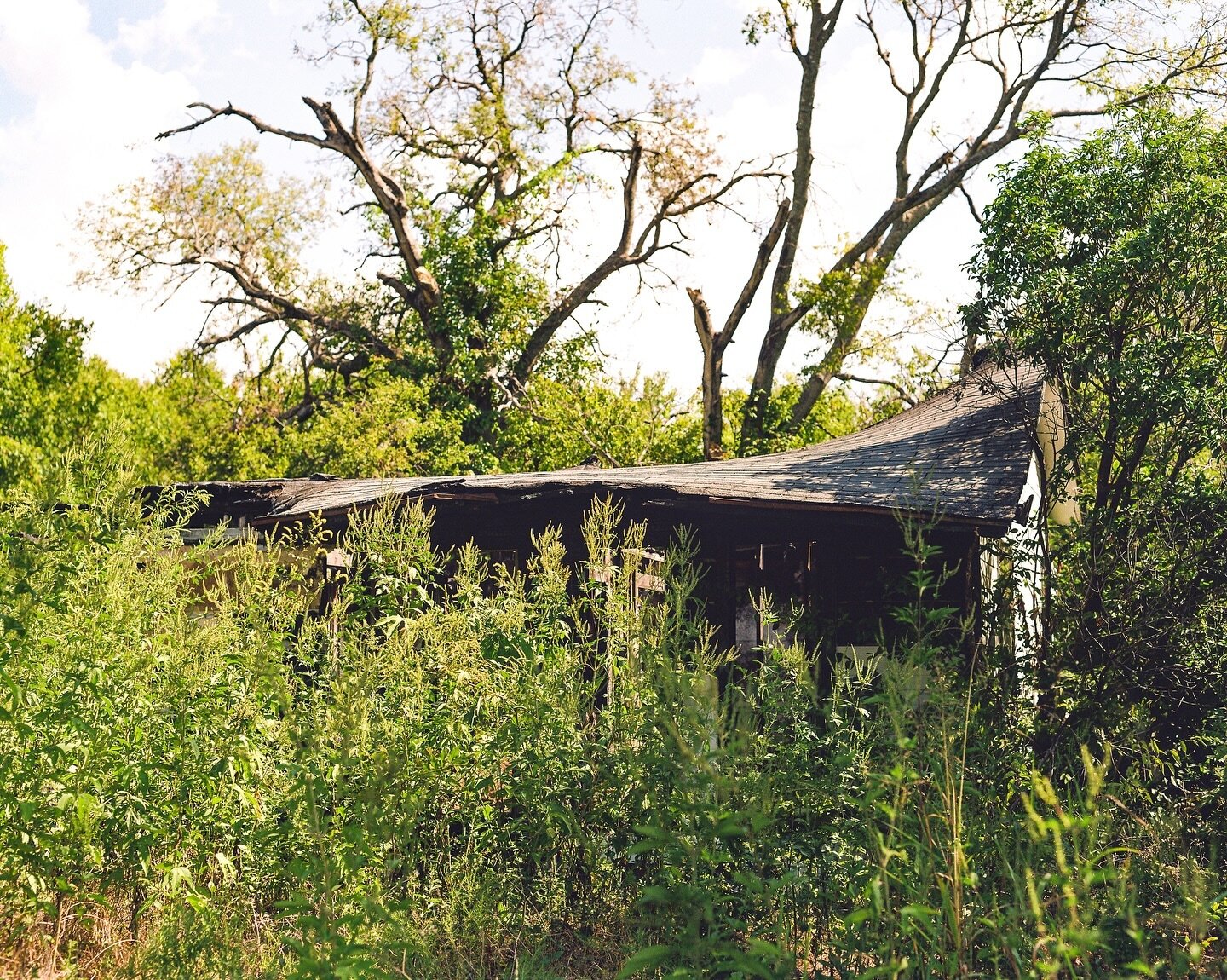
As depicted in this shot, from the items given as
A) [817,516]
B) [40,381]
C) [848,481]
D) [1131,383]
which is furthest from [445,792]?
[40,381]

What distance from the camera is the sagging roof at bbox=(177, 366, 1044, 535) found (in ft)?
25.2

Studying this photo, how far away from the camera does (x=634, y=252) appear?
23.6m

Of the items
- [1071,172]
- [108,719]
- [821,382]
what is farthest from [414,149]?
[108,719]

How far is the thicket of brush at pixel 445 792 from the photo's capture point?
137 inches

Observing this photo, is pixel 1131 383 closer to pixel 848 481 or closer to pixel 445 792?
pixel 848 481

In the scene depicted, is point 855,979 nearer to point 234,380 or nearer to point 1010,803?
point 1010,803

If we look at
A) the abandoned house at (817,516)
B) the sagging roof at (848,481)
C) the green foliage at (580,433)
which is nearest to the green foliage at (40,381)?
the green foliage at (580,433)

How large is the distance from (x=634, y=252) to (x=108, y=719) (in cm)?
2039

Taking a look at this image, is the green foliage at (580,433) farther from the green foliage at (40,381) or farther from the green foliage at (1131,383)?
the green foliage at (1131,383)

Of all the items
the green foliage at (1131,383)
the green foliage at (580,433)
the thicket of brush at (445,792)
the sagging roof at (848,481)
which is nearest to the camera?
the thicket of brush at (445,792)

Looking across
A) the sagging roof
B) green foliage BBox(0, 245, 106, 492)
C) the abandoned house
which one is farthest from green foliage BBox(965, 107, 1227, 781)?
green foliage BBox(0, 245, 106, 492)

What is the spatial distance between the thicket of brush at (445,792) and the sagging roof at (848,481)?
1902 mm

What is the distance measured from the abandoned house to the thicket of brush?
275cm

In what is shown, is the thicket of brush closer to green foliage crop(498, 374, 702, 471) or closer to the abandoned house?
the abandoned house
